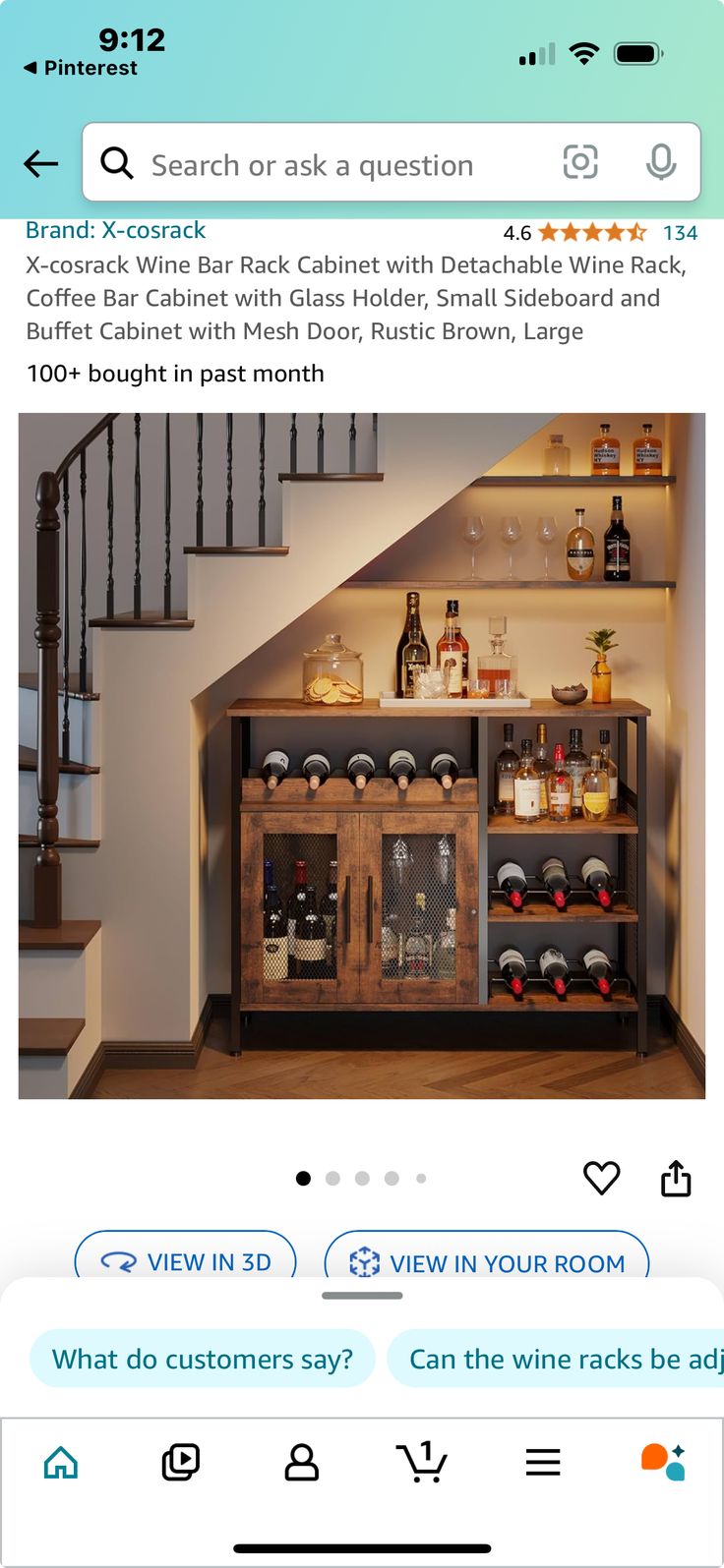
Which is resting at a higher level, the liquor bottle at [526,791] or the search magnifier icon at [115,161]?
the search magnifier icon at [115,161]

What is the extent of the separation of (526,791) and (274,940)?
2.26ft

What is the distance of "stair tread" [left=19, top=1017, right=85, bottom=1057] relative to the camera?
107 inches

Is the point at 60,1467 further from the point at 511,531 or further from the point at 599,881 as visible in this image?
the point at 511,531

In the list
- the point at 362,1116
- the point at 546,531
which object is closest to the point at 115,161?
the point at 362,1116

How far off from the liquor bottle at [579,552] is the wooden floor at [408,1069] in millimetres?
1147

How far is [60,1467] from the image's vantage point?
29.5 inches

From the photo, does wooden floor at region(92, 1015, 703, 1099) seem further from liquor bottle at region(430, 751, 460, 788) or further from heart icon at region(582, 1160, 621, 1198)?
heart icon at region(582, 1160, 621, 1198)

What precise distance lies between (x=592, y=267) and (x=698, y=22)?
14 centimetres

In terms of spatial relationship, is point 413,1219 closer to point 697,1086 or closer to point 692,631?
point 697,1086

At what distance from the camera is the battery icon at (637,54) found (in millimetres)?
774

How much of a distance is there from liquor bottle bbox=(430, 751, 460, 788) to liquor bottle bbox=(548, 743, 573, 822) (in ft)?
0.76

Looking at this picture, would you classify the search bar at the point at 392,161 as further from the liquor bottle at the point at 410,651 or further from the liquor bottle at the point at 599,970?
the liquor bottle at the point at 599,970

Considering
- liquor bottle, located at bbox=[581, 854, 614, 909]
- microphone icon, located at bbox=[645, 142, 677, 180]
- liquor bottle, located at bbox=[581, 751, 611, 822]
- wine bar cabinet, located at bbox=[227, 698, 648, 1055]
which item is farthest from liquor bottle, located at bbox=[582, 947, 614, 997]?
microphone icon, located at bbox=[645, 142, 677, 180]

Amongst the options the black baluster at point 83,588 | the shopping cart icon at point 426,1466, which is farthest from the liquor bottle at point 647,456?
the shopping cart icon at point 426,1466
